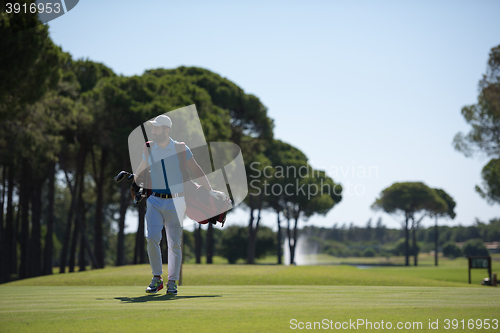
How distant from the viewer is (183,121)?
29.1 metres

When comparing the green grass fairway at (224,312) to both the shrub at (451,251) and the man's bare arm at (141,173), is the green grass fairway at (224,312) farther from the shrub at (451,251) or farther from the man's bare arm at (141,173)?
the shrub at (451,251)

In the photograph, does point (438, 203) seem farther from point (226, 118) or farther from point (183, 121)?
point (183, 121)

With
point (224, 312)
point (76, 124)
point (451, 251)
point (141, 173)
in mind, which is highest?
point (76, 124)

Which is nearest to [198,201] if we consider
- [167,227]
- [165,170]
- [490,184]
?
[167,227]

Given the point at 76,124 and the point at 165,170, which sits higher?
the point at 76,124

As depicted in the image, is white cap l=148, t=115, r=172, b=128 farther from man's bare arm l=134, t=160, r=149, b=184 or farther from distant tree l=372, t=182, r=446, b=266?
distant tree l=372, t=182, r=446, b=266

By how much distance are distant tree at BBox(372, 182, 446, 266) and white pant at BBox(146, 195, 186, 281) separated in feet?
242

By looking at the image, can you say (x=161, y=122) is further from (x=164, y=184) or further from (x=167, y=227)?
(x=167, y=227)

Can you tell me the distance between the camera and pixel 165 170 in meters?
6.30

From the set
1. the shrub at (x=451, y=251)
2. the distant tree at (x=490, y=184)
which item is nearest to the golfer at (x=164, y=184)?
the distant tree at (x=490, y=184)

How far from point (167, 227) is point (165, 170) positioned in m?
0.76

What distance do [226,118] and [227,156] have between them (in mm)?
4185

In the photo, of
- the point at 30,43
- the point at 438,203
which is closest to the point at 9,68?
the point at 30,43

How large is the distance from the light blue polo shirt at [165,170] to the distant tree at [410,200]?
2913 inches
